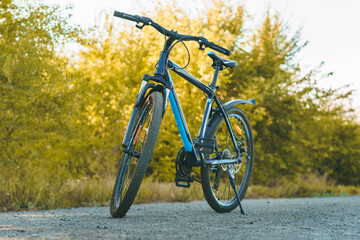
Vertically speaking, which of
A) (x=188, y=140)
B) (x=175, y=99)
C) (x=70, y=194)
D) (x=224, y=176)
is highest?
(x=175, y=99)

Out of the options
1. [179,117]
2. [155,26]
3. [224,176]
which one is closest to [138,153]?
[179,117]

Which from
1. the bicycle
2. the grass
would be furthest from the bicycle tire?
the grass

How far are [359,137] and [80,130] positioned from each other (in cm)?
1217

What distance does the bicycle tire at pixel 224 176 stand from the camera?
4359 millimetres

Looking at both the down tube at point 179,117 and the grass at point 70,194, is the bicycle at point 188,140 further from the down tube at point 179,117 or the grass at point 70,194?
the grass at point 70,194

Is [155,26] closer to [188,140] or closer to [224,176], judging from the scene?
[188,140]

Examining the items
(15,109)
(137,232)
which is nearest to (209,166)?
(137,232)

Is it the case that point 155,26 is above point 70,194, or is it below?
above

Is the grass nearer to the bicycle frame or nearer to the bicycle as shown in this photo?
the bicycle

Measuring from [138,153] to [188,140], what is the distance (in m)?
0.57

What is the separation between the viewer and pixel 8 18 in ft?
20.4

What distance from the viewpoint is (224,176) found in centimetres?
473

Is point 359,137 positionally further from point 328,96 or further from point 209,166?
point 209,166

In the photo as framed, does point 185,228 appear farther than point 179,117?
No
